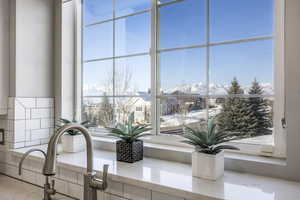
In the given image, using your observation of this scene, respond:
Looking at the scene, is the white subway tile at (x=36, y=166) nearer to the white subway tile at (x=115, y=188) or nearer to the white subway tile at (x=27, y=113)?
the white subway tile at (x=27, y=113)

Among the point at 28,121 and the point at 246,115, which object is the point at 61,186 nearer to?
the point at 28,121

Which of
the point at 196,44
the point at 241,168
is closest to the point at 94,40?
the point at 196,44

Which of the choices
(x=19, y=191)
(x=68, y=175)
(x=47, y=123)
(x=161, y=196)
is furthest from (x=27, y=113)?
(x=161, y=196)

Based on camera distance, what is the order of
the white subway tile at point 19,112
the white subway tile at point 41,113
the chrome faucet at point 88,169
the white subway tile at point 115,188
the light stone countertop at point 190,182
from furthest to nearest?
the white subway tile at point 41,113
the white subway tile at point 19,112
the white subway tile at point 115,188
the chrome faucet at point 88,169
the light stone countertop at point 190,182

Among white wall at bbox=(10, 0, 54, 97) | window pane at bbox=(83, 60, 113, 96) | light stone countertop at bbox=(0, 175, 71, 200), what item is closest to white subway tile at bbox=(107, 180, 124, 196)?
light stone countertop at bbox=(0, 175, 71, 200)

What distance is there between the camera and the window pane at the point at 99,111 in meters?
1.62

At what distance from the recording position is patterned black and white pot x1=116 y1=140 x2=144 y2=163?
1.18 metres

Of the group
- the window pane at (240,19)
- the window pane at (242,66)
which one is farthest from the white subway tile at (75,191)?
the window pane at (240,19)

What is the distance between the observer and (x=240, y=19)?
1.16 meters

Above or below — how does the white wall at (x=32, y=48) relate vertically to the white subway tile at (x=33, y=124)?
above

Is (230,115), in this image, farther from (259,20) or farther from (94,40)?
(94,40)

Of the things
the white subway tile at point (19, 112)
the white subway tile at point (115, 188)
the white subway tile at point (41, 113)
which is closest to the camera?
the white subway tile at point (115, 188)

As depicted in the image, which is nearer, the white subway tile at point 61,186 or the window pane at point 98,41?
the white subway tile at point 61,186

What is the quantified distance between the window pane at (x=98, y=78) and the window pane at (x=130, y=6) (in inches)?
14.1
